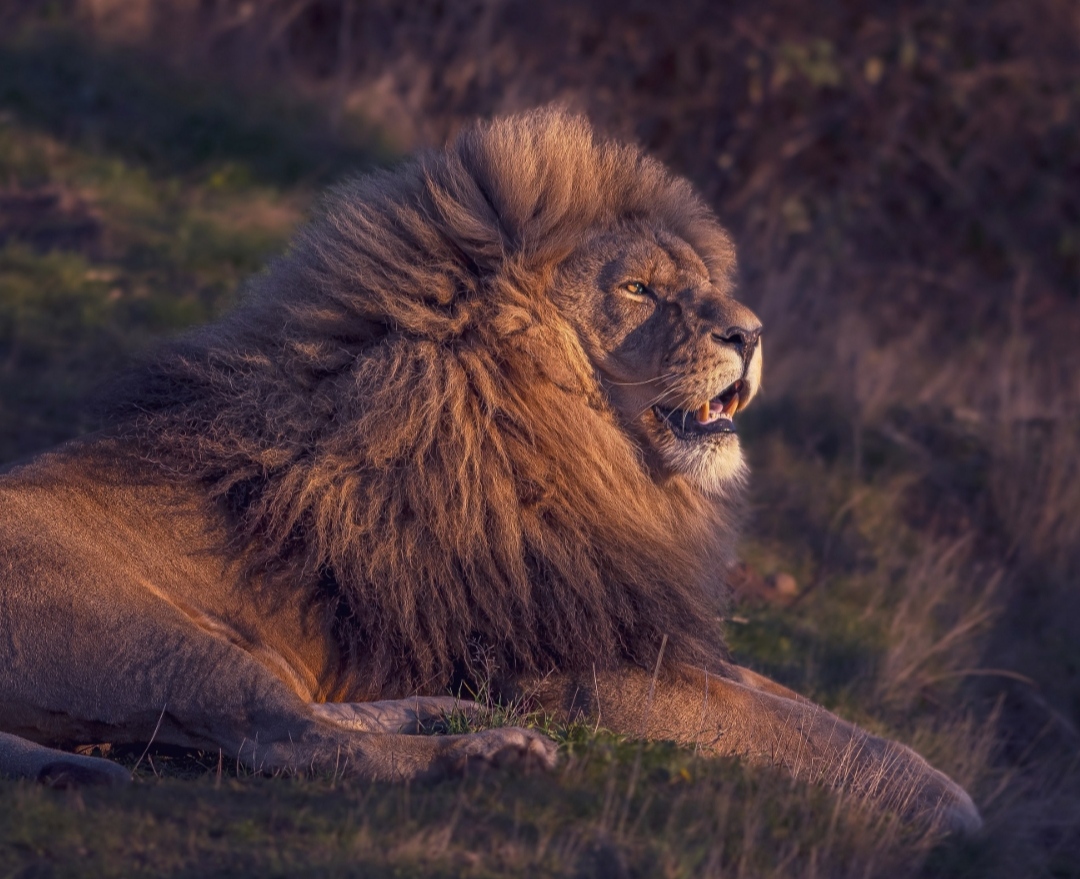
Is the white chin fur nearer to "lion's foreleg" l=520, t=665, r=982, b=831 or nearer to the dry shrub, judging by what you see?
"lion's foreleg" l=520, t=665, r=982, b=831

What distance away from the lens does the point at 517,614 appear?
3783 mm

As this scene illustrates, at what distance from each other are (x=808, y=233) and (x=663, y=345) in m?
8.18

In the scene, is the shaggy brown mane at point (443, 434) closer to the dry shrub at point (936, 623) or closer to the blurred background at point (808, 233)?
the blurred background at point (808, 233)

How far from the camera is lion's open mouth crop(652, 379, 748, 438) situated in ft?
13.5

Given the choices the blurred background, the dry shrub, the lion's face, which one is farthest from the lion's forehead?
the dry shrub

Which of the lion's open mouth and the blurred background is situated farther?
the blurred background

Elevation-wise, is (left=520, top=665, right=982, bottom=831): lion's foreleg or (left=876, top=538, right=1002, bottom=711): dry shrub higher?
(left=520, top=665, right=982, bottom=831): lion's foreleg

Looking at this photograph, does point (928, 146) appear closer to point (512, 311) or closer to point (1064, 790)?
point (1064, 790)

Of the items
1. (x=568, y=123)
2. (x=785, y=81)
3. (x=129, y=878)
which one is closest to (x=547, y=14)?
(x=785, y=81)

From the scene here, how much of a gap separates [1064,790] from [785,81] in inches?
344

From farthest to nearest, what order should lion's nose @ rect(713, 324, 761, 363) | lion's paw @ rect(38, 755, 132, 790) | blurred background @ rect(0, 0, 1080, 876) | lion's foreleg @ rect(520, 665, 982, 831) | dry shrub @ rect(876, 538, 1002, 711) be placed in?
blurred background @ rect(0, 0, 1080, 876) → dry shrub @ rect(876, 538, 1002, 711) → lion's nose @ rect(713, 324, 761, 363) → lion's foreleg @ rect(520, 665, 982, 831) → lion's paw @ rect(38, 755, 132, 790)

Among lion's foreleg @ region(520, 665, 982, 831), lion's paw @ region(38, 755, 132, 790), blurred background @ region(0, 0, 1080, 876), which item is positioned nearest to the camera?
lion's paw @ region(38, 755, 132, 790)

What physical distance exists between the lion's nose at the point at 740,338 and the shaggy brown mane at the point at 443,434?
39 centimetres

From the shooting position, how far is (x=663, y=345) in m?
4.04
